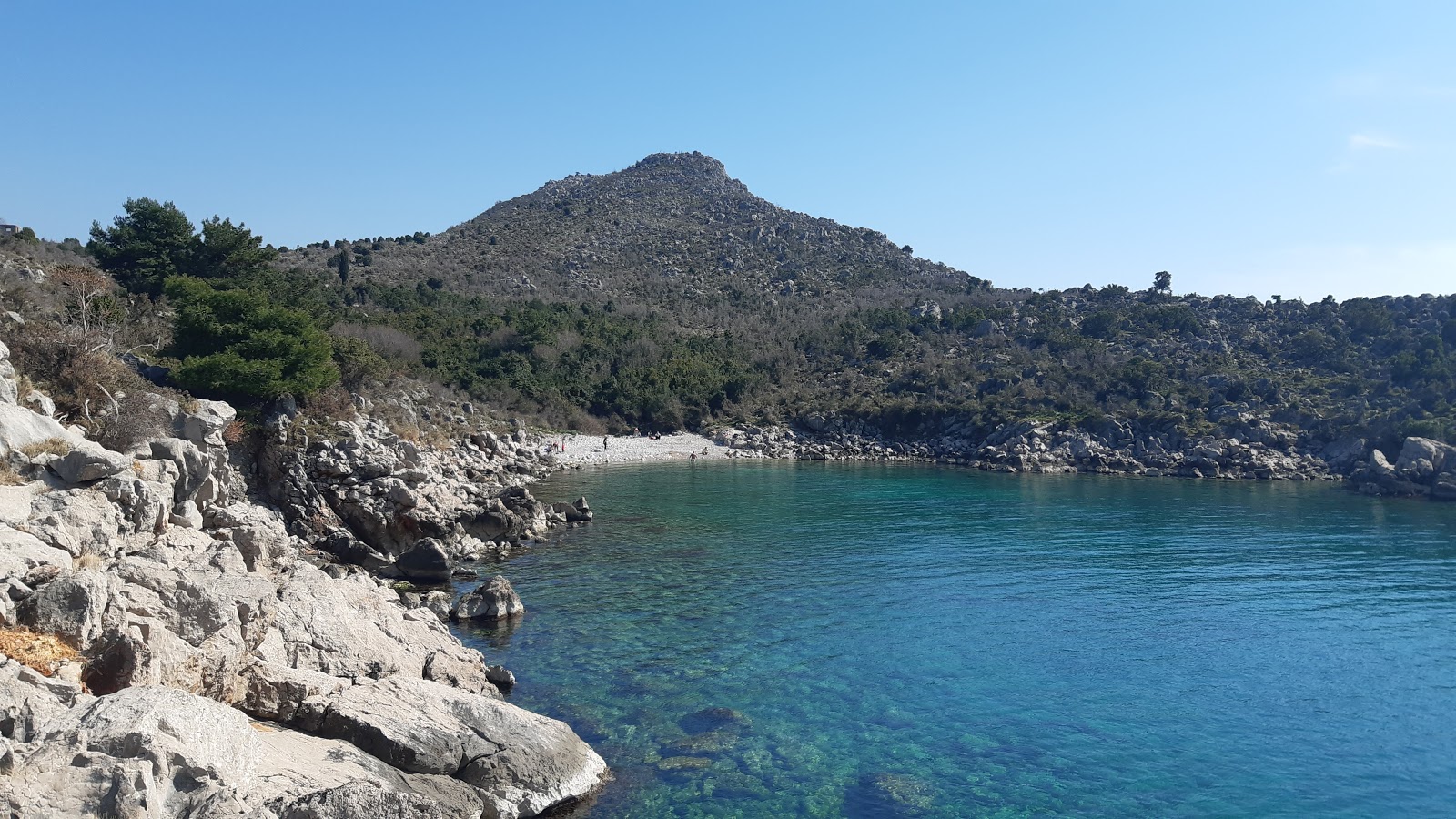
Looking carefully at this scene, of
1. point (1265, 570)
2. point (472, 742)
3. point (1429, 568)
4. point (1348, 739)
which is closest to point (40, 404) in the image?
point (472, 742)

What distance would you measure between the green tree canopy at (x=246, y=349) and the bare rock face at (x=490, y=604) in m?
13.2

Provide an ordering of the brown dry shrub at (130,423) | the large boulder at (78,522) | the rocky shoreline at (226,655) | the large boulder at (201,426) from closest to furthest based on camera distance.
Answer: the rocky shoreline at (226,655) < the large boulder at (78,522) < the brown dry shrub at (130,423) < the large boulder at (201,426)

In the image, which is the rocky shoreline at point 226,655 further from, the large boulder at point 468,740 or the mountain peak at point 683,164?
the mountain peak at point 683,164

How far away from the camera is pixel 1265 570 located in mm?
27453

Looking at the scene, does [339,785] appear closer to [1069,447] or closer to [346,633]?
[346,633]

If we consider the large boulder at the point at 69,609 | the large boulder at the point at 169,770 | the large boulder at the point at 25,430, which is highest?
the large boulder at the point at 25,430

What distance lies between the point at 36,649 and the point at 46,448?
23.5 ft

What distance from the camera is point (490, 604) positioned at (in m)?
19.7

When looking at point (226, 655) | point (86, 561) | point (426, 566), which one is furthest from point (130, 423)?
point (226, 655)

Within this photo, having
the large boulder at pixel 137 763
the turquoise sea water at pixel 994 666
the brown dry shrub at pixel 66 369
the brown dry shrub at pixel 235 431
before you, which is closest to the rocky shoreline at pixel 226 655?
the large boulder at pixel 137 763

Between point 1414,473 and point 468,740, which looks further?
point 1414,473

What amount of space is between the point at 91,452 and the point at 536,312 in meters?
75.8

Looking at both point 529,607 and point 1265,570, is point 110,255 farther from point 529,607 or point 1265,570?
point 1265,570

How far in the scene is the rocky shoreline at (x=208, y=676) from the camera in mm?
7480
